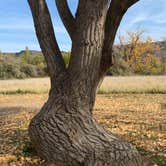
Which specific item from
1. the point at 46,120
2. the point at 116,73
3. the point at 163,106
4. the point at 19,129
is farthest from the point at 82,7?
the point at 116,73

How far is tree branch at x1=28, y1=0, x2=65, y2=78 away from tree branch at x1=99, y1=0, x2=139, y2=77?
25.6 inches

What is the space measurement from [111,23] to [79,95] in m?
1.22

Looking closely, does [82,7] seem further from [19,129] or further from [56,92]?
[19,129]

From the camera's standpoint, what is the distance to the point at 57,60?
21.4 feet

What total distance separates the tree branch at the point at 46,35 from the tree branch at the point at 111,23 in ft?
2.14

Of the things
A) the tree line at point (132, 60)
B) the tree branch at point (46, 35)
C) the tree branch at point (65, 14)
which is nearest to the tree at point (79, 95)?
the tree branch at point (46, 35)

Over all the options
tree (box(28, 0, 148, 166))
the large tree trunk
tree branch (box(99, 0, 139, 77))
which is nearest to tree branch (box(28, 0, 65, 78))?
tree (box(28, 0, 148, 166))

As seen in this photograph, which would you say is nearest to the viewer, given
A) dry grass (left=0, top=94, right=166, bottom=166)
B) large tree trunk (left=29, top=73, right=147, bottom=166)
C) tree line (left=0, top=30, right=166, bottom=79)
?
large tree trunk (left=29, top=73, right=147, bottom=166)

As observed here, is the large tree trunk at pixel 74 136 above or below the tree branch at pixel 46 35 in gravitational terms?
below

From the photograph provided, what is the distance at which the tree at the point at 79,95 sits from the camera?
588cm

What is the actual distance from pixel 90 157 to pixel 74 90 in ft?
3.22

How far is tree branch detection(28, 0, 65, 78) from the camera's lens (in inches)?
254

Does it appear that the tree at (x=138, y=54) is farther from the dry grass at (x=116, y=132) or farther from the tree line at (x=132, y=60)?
the dry grass at (x=116, y=132)

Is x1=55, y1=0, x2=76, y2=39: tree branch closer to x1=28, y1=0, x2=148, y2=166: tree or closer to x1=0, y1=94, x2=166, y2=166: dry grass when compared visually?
x1=28, y1=0, x2=148, y2=166: tree
